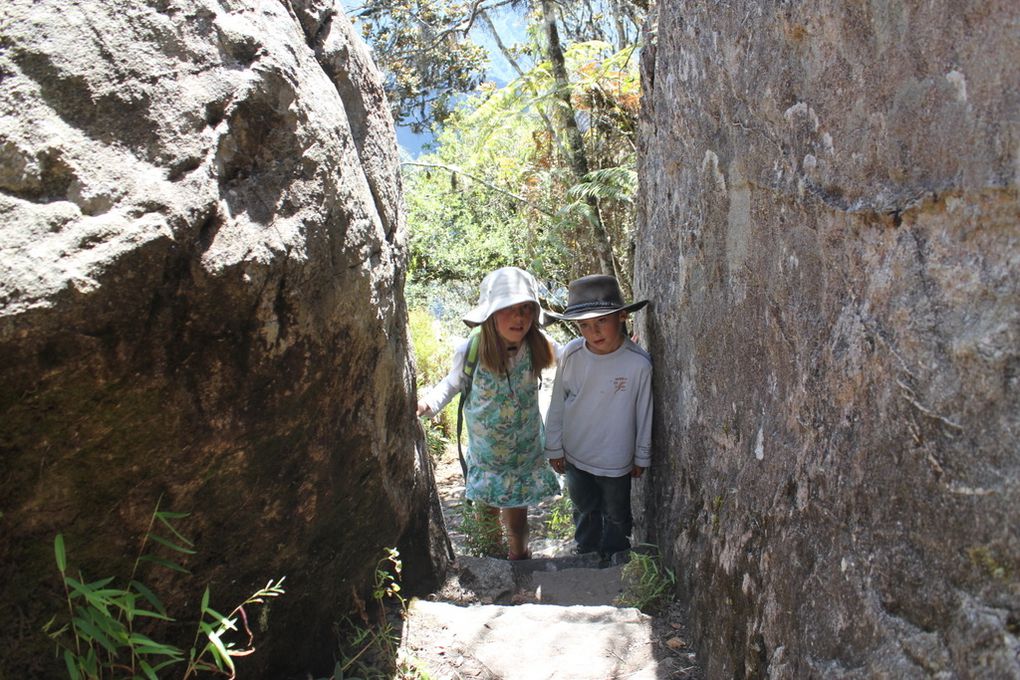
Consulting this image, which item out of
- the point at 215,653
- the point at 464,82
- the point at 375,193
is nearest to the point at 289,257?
the point at 375,193

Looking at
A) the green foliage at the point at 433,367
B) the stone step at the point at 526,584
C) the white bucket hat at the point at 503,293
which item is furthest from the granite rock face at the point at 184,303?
the green foliage at the point at 433,367

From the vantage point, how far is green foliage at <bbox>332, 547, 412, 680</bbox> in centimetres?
299

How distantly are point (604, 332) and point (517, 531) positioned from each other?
136cm

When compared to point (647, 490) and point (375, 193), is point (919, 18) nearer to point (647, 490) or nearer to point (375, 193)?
point (375, 193)

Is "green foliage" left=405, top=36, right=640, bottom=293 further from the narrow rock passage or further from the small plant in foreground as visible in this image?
the small plant in foreground

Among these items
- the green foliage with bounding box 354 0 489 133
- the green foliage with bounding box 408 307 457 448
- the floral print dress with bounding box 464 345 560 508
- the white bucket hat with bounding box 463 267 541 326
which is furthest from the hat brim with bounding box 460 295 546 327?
the green foliage with bounding box 354 0 489 133

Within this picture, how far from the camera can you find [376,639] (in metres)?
3.05

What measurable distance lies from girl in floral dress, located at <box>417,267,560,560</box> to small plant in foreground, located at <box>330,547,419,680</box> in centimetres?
95

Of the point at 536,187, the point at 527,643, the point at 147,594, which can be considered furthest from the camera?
→ the point at 536,187

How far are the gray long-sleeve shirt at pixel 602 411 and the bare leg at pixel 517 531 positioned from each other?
464mm

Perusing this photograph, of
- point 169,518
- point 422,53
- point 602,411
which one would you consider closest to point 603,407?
point 602,411

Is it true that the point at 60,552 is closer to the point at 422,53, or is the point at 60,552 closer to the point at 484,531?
the point at 484,531

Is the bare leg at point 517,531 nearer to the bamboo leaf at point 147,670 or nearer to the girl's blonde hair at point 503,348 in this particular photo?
the girl's blonde hair at point 503,348

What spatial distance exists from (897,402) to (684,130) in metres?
1.93
